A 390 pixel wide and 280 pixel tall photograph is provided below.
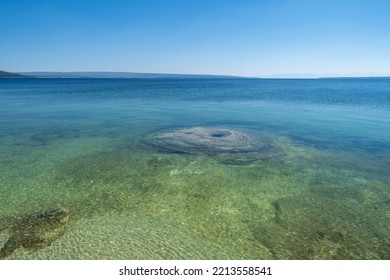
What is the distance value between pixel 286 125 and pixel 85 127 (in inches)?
858

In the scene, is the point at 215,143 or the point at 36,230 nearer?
the point at 36,230

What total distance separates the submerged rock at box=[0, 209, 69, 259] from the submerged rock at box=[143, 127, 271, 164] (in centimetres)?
899

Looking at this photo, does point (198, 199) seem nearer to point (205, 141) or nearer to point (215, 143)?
point (215, 143)

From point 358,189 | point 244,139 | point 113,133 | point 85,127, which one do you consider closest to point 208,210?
point 358,189

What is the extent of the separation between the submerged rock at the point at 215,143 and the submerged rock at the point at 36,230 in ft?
29.5

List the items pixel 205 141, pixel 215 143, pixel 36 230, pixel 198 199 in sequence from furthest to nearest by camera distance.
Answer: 1. pixel 205 141
2. pixel 215 143
3. pixel 198 199
4. pixel 36 230

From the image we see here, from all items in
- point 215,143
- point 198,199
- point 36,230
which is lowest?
point 36,230

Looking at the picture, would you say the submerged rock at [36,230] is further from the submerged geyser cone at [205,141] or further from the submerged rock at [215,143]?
the submerged geyser cone at [205,141]

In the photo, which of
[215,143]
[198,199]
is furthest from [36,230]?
[215,143]

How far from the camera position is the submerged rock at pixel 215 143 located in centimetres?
1703

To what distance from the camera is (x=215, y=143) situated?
19.4 meters

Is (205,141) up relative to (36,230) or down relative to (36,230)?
up

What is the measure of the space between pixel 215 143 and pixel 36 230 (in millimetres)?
13039

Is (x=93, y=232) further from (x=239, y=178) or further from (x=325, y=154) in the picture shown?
(x=325, y=154)
